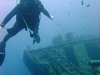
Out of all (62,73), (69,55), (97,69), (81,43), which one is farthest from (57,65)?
(97,69)

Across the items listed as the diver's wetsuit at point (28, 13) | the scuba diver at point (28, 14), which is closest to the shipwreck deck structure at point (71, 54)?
the scuba diver at point (28, 14)

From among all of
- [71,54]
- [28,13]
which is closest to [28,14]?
[28,13]

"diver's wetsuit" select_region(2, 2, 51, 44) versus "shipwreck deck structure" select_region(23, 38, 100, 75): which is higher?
"diver's wetsuit" select_region(2, 2, 51, 44)

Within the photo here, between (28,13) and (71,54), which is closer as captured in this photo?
(28,13)

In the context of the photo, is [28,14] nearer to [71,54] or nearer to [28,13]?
[28,13]

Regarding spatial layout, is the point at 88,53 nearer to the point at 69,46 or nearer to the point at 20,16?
the point at 69,46

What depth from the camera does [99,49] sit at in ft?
56.3

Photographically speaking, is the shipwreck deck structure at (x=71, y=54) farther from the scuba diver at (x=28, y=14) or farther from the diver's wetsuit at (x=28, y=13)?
the diver's wetsuit at (x=28, y=13)

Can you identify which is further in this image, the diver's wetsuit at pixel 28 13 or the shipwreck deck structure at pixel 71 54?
the shipwreck deck structure at pixel 71 54

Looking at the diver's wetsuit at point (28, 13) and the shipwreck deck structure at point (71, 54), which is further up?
the diver's wetsuit at point (28, 13)

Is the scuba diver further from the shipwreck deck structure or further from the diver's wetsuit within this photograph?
the shipwreck deck structure

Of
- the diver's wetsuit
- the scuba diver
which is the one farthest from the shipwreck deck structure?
the diver's wetsuit

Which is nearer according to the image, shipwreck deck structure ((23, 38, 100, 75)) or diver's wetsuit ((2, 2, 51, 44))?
diver's wetsuit ((2, 2, 51, 44))

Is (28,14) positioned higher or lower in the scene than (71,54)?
higher
